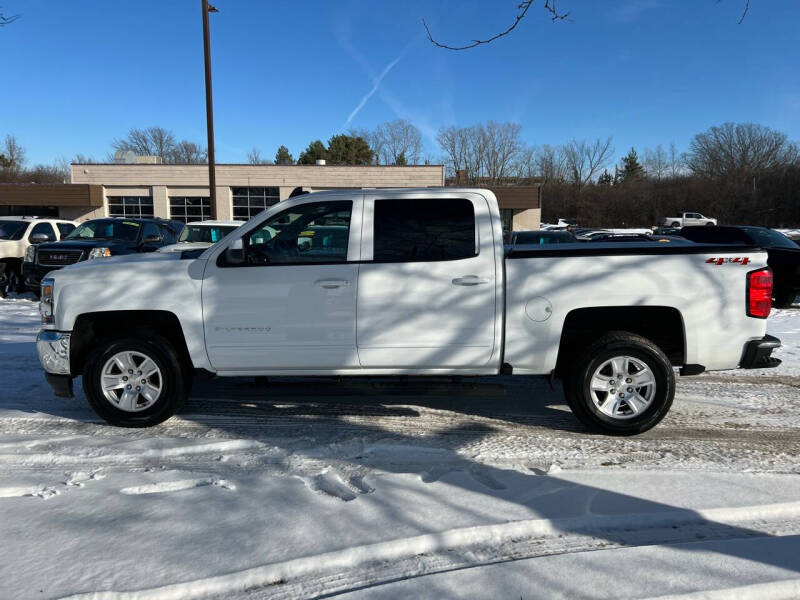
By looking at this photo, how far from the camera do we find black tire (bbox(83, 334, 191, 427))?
461 cm

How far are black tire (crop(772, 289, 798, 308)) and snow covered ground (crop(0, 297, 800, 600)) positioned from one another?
7887mm

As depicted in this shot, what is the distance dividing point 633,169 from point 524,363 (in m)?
102

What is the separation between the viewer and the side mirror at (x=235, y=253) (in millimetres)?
4480

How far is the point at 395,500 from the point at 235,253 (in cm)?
236

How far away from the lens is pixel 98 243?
475 inches

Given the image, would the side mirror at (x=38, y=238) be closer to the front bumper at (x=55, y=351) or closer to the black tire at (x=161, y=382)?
the front bumper at (x=55, y=351)

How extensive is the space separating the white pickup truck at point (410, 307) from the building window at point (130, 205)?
1479 inches

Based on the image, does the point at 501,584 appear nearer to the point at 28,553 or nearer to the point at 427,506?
the point at 427,506

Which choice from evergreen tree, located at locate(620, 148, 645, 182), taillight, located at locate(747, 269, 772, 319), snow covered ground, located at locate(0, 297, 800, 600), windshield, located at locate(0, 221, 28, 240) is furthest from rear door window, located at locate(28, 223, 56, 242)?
evergreen tree, located at locate(620, 148, 645, 182)

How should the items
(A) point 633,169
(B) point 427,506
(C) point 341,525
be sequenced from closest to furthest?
1. (C) point 341,525
2. (B) point 427,506
3. (A) point 633,169

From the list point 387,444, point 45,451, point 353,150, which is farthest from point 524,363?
point 353,150

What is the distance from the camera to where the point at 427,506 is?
130 inches

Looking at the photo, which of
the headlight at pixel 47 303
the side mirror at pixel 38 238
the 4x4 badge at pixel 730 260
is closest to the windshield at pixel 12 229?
the side mirror at pixel 38 238

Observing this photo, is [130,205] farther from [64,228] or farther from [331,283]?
[331,283]
